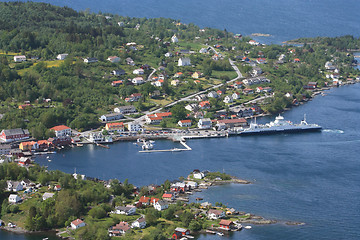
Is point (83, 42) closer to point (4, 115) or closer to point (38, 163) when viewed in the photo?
point (4, 115)

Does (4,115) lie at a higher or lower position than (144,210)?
higher

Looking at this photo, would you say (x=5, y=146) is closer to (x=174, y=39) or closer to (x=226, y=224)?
(x=226, y=224)

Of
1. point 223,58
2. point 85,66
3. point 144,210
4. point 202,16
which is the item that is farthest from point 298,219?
point 202,16

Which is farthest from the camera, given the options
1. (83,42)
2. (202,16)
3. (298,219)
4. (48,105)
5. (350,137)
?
(202,16)

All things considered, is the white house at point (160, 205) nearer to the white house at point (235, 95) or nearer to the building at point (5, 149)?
the building at point (5, 149)

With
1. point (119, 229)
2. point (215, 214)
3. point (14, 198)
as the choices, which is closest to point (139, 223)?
point (119, 229)

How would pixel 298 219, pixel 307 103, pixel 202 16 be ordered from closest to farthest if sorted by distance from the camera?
pixel 298 219, pixel 307 103, pixel 202 16

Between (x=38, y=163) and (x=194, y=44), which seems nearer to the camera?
(x=38, y=163)
